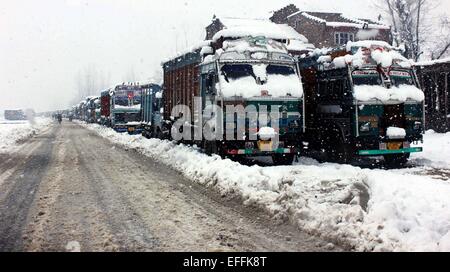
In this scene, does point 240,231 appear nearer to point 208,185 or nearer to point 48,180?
point 208,185

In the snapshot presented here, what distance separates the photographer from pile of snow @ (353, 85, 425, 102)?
37.5ft

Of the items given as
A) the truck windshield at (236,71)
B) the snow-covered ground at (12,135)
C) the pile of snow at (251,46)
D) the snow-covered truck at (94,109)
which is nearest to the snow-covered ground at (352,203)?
the truck windshield at (236,71)

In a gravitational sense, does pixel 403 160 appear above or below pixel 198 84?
below

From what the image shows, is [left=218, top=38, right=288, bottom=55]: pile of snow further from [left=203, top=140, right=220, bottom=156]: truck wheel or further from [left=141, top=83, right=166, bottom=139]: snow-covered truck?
[left=141, top=83, right=166, bottom=139]: snow-covered truck

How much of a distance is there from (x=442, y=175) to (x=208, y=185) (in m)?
5.60

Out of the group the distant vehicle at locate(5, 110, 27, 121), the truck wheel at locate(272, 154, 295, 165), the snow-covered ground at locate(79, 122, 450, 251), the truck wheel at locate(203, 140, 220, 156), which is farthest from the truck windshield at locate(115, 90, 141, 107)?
the distant vehicle at locate(5, 110, 27, 121)

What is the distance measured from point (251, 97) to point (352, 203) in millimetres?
5573

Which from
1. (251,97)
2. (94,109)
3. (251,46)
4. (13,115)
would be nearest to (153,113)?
(251,46)

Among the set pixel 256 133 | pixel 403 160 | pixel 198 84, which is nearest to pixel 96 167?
pixel 198 84

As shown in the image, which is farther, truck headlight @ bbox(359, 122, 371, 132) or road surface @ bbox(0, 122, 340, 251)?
truck headlight @ bbox(359, 122, 371, 132)

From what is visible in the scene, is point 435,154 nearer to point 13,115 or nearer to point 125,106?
point 125,106

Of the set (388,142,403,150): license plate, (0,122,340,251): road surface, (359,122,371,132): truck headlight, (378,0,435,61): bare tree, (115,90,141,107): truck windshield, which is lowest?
(0,122,340,251): road surface

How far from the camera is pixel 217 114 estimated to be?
11.2 m

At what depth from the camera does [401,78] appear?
12.1m
